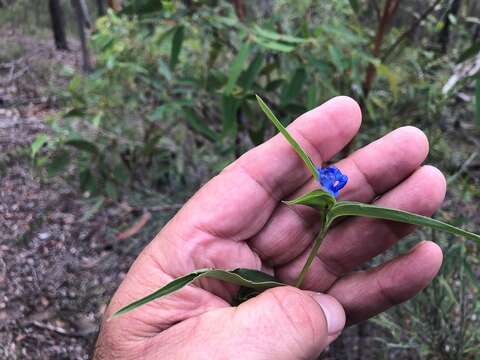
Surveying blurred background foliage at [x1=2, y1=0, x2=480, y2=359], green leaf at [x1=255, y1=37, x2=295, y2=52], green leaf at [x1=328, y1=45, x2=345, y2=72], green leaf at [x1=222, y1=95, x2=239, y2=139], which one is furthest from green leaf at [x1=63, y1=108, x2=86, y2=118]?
green leaf at [x1=328, y1=45, x2=345, y2=72]

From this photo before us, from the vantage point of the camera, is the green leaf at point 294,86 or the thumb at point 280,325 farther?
the green leaf at point 294,86

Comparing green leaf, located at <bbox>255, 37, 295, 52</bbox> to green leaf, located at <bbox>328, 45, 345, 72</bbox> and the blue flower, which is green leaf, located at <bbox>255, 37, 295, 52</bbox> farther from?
the blue flower

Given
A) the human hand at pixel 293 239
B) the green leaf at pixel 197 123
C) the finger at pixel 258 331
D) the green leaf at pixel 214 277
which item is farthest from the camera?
the green leaf at pixel 197 123

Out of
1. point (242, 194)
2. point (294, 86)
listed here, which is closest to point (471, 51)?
point (294, 86)

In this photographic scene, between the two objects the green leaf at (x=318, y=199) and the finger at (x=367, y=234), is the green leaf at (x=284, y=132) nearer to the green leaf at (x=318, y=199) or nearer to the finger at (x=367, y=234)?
the green leaf at (x=318, y=199)

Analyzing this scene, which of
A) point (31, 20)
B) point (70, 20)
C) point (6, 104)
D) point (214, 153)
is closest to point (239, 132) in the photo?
point (214, 153)

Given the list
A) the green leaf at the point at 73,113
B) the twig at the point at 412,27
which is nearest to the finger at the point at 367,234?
the twig at the point at 412,27

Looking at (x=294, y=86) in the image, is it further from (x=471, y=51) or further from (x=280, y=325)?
(x=280, y=325)
